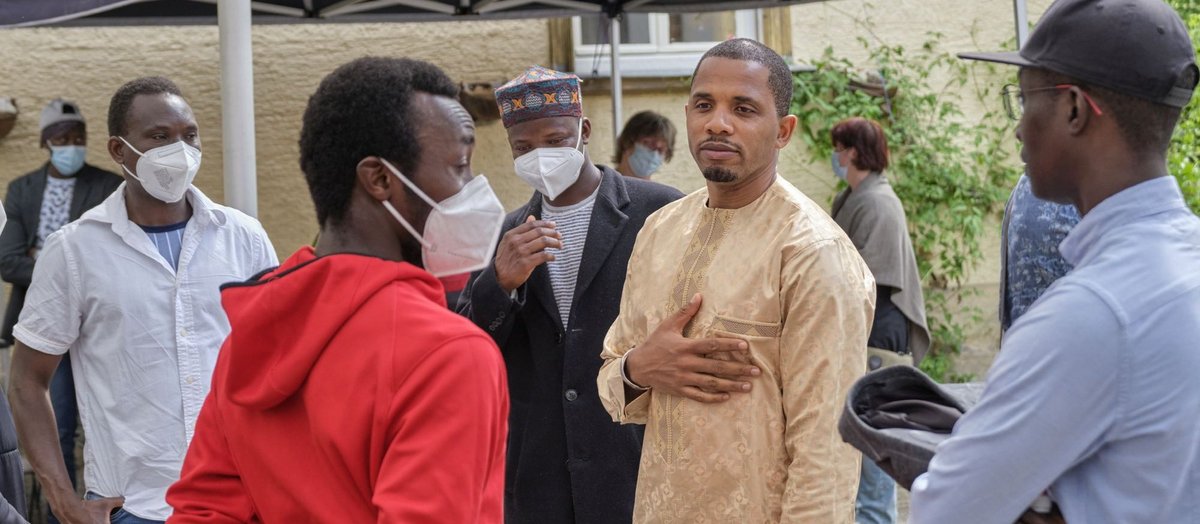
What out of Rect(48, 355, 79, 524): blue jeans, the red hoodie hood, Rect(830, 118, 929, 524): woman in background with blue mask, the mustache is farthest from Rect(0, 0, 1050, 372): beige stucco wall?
the red hoodie hood

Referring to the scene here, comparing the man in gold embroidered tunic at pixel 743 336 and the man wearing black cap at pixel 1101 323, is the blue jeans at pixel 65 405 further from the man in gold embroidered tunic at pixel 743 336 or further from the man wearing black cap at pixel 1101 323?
the man wearing black cap at pixel 1101 323

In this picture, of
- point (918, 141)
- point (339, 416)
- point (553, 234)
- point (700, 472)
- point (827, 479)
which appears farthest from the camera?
point (918, 141)

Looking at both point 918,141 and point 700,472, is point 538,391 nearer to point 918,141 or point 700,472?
point 700,472

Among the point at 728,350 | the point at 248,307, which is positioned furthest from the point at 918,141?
the point at 248,307

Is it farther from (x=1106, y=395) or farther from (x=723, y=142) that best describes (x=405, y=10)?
(x=1106, y=395)

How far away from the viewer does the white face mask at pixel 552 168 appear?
3.94 m

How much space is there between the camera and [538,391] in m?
3.79

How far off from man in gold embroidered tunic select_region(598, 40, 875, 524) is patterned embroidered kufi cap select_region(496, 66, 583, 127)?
89 centimetres

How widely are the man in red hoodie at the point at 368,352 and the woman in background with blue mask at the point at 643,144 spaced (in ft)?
14.5

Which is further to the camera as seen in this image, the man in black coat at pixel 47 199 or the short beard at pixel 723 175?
the man in black coat at pixel 47 199

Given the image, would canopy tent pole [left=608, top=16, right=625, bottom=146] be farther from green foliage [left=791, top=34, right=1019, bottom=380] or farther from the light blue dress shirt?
the light blue dress shirt

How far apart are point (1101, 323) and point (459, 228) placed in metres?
1.03

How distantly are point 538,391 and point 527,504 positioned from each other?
329 millimetres

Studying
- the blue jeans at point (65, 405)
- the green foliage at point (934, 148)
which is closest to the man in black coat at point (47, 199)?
the blue jeans at point (65, 405)
